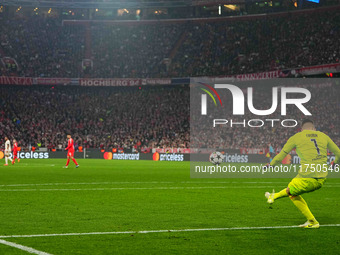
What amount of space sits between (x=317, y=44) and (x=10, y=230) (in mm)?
49282

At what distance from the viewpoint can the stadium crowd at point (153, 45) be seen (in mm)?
61156

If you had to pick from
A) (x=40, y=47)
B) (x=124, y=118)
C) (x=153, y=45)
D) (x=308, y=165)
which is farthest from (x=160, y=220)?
(x=40, y=47)

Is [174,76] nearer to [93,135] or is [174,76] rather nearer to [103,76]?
[103,76]

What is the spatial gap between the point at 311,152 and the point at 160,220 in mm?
3304

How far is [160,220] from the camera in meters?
11.0

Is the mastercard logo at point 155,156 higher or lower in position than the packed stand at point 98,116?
lower

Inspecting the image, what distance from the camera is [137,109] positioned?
2482 inches

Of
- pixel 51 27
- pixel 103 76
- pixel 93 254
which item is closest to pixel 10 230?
pixel 93 254

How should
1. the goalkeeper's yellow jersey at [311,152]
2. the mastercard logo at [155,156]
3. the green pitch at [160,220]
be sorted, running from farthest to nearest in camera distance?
the mastercard logo at [155,156] → the goalkeeper's yellow jersey at [311,152] → the green pitch at [160,220]

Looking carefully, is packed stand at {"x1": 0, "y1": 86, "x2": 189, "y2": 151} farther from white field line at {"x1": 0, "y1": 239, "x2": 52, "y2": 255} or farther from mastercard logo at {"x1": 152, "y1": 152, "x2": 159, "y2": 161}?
white field line at {"x1": 0, "y1": 239, "x2": 52, "y2": 255}

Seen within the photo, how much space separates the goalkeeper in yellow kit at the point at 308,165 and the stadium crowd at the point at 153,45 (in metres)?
48.9

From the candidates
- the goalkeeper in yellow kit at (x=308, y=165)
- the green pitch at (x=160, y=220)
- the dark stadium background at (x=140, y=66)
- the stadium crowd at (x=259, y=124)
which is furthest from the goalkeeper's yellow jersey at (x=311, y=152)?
the stadium crowd at (x=259, y=124)

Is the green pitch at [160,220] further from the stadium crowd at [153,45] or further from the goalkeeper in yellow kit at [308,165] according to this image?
the stadium crowd at [153,45]

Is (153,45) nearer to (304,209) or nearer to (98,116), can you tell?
(98,116)
